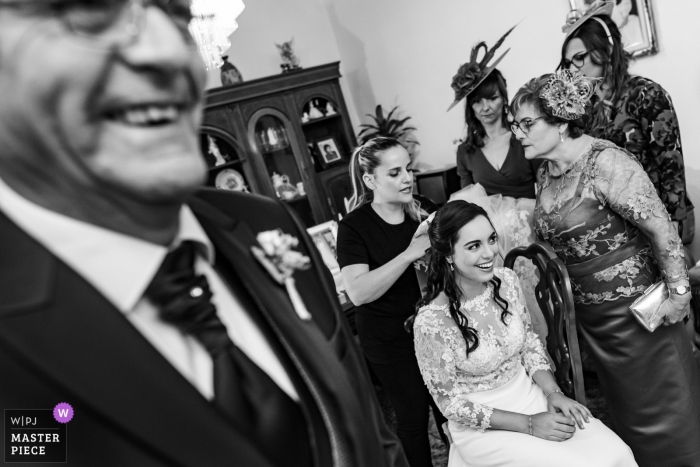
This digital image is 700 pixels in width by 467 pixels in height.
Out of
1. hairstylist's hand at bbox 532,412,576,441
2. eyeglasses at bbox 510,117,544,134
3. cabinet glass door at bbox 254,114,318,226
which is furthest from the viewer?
cabinet glass door at bbox 254,114,318,226

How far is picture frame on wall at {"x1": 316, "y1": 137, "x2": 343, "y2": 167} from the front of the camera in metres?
4.64

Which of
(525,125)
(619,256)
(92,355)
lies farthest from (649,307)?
(92,355)

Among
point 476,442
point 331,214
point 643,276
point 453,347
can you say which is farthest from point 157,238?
point 331,214

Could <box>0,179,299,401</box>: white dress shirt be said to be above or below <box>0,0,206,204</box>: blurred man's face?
below

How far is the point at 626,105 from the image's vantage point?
6.77 ft

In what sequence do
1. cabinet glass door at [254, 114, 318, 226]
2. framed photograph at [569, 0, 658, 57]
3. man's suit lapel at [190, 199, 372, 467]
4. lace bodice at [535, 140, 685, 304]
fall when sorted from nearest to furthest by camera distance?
1. man's suit lapel at [190, 199, 372, 467]
2. lace bodice at [535, 140, 685, 304]
3. framed photograph at [569, 0, 658, 57]
4. cabinet glass door at [254, 114, 318, 226]

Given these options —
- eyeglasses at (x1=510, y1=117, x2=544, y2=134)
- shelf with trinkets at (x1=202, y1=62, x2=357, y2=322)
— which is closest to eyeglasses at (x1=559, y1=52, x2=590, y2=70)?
eyeglasses at (x1=510, y1=117, x2=544, y2=134)

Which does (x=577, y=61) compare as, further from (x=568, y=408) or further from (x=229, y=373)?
(x=229, y=373)

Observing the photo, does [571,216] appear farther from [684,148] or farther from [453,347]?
[684,148]

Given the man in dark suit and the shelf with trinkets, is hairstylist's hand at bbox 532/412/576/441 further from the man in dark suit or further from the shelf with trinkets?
the shelf with trinkets

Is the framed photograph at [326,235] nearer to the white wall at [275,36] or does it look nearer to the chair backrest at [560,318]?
the chair backrest at [560,318]

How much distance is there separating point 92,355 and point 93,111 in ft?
0.55

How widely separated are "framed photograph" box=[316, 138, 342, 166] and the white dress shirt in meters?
4.25

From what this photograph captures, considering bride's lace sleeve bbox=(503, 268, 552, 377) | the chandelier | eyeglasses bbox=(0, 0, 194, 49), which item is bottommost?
bride's lace sleeve bbox=(503, 268, 552, 377)
